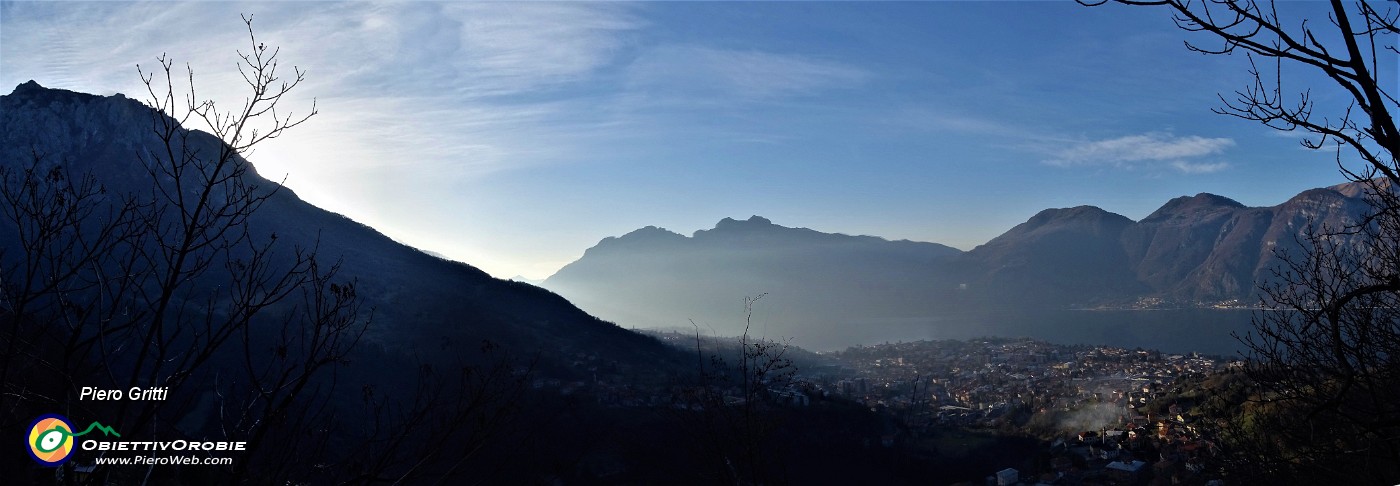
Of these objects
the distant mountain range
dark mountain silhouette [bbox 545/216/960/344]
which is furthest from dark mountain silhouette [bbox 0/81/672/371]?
dark mountain silhouette [bbox 545/216/960/344]

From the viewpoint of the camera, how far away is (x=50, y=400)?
279cm

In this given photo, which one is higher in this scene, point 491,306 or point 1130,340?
point 491,306

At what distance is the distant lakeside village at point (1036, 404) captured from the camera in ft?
53.3

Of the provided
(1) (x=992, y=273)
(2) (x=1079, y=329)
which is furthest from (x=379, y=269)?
(1) (x=992, y=273)

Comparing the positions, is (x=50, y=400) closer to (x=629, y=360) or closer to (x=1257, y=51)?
(x=1257, y=51)

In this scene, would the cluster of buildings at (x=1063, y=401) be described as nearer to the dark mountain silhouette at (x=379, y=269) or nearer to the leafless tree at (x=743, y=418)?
the leafless tree at (x=743, y=418)

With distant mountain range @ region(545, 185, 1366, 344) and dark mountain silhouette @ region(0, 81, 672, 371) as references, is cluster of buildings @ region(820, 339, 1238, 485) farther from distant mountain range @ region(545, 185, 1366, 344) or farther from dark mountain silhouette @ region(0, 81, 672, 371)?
distant mountain range @ region(545, 185, 1366, 344)

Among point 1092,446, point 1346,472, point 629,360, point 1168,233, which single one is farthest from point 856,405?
point 1168,233

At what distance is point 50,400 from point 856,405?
2469cm
